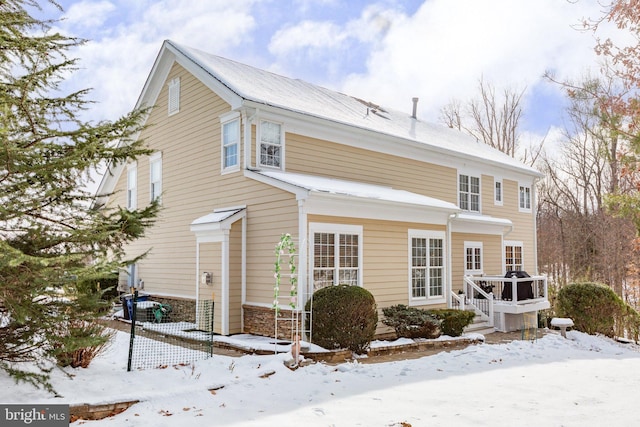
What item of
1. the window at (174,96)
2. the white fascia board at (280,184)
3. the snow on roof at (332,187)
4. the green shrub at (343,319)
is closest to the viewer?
the green shrub at (343,319)

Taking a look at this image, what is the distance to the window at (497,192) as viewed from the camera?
21.1m

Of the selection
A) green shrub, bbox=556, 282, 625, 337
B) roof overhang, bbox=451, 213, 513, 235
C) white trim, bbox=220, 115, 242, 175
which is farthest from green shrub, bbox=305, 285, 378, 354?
green shrub, bbox=556, 282, 625, 337

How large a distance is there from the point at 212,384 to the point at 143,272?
1091 centimetres

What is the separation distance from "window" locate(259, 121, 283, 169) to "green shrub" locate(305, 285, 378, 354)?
4321 mm

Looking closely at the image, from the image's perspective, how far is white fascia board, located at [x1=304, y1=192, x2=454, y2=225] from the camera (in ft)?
37.7

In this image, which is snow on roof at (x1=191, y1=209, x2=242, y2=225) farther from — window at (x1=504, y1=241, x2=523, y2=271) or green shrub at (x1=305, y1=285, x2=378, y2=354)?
window at (x1=504, y1=241, x2=523, y2=271)

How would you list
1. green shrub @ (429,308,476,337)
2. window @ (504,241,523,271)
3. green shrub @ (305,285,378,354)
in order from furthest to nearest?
1. window @ (504,241,523,271)
2. green shrub @ (429,308,476,337)
3. green shrub @ (305,285,378,354)

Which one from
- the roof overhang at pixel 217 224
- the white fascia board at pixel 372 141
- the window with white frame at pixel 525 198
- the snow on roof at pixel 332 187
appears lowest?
the roof overhang at pixel 217 224

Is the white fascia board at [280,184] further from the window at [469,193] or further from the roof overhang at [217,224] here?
the window at [469,193]

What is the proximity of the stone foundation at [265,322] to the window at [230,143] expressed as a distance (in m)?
3.87

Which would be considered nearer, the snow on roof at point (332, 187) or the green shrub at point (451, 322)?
the snow on roof at point (332, 187)

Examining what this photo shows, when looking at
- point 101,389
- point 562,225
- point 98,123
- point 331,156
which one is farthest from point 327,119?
point 562,225

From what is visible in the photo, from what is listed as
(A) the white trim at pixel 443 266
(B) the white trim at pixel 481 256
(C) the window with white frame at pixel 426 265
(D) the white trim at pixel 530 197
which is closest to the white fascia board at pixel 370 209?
(A) the white trim at pixel 443 266

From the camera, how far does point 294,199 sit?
11.6m
